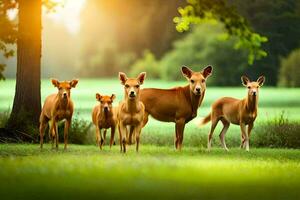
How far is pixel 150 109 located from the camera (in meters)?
18.7

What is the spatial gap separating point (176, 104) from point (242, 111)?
162cm

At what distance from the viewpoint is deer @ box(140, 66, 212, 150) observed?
1820 cm

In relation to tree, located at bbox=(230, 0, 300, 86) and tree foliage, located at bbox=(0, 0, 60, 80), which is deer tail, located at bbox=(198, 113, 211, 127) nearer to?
tree foliage, located at bbox=(0, 0, 60, 80)

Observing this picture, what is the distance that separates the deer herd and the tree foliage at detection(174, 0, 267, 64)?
6.54 feet

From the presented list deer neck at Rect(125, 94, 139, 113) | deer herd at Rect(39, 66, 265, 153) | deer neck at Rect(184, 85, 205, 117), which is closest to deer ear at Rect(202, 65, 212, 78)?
deer herd at Rect(39, 66, 265, 153)

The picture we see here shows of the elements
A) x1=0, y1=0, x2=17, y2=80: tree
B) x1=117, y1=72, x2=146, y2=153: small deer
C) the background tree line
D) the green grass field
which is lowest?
the green grass field

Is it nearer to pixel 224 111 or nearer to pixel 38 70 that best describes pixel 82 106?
pixel 38 70

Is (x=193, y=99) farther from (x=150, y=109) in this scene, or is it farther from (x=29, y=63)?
(x=29, y=63)

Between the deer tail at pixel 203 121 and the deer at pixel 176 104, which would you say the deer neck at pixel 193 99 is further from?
the deer tail at pixel 203 121

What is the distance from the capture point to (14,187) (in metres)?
11.3

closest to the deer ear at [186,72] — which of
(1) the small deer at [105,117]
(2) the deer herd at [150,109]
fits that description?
(2) the deer herd at [150,109]

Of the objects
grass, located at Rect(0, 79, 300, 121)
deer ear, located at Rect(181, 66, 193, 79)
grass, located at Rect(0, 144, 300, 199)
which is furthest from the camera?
grass, located at Rect(0, 79, 300, 121)

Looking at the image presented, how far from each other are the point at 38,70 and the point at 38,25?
3.73 ft

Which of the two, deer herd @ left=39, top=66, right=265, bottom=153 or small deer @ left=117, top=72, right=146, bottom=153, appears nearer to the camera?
small deer @ left=117, top=72, right=146, bottom=153
